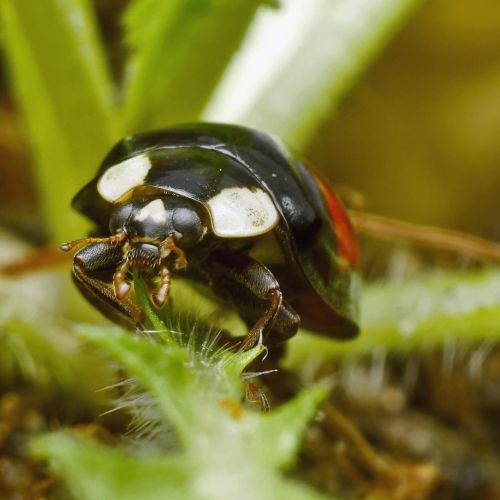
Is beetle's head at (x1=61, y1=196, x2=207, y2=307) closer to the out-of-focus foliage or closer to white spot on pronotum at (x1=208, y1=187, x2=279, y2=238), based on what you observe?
white spot on pronotum at (x1=208, y1=187, x2=279, y2=238)

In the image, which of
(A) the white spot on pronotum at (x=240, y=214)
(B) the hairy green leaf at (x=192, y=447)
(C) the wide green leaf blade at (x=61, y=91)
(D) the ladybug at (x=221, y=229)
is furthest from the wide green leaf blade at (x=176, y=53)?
(B) the hairy green leaf at (x=192, y=447)

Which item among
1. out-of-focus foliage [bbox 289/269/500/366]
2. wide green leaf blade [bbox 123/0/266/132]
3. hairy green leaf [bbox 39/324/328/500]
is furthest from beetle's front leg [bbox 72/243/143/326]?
out-of-focus foliage [bbox 289/269/500/366]

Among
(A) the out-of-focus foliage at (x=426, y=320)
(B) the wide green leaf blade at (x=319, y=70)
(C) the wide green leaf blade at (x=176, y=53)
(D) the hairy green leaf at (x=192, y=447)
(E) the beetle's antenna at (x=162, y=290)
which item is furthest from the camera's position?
(B) the wide green leaf blade at (x=319, y=70)

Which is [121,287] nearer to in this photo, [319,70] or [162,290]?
[162,290]

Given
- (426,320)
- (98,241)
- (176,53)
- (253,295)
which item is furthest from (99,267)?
(426,320)

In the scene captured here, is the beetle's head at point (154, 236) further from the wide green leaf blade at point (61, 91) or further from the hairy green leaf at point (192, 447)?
the wide green leaf blade at point (61, 91)

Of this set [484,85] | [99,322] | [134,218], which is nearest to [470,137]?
[484,85]

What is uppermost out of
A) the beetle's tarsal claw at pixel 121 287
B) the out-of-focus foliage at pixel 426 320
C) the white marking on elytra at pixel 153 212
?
the white marking on elytra at pixel 153 212
